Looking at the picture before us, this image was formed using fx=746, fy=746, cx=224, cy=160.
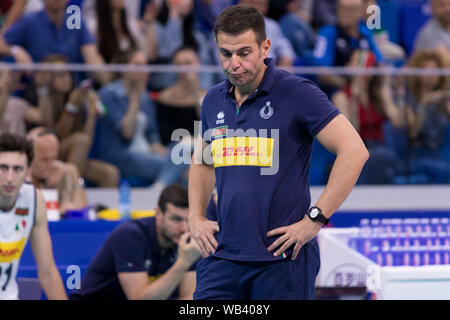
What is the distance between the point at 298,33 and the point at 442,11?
1537 mm

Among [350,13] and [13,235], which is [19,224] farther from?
[350,13]

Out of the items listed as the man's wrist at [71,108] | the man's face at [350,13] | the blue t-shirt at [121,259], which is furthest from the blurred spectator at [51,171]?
the man's face at [350,13]

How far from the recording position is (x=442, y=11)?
7.87 metres

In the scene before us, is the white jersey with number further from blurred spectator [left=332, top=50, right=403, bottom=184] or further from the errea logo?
blurred spectator [left=332, top=50, right=403, bottom=184]

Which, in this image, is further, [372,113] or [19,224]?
[372,113]

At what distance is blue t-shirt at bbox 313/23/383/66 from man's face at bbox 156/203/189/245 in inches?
123

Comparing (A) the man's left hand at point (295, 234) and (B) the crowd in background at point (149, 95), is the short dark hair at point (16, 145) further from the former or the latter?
(A) the man's left hand at point (295, 234)

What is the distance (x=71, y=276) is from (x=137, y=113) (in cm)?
210

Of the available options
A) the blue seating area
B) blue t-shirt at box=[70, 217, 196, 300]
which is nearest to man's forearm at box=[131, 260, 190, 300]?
blue t-shirt at box=[70, 217, 196, 300]

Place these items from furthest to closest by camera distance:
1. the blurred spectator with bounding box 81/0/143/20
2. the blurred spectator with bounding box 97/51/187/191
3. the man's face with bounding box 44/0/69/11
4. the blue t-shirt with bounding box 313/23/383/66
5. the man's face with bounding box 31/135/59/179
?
1. the blurred spectator with bounding box 81/0/143/20
2. the blue t-shirt with bounding box 313/23/383/66
3. the blurred spectator with bounding box 97/51/187/191
4. the man's face with bounding box 44/0/69/11
5. the man's face with bounding box 31/135/59/179

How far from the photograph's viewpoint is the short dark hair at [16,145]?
14.1 feet

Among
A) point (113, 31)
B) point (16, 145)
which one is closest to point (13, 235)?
point (16, 145)

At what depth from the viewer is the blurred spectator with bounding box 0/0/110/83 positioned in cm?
636

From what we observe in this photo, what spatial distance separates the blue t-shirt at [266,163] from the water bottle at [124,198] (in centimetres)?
330
